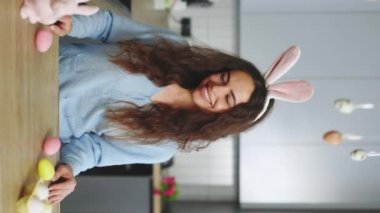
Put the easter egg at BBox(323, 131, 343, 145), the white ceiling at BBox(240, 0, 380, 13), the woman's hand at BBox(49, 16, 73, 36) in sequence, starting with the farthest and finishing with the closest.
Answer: the white ceiling at BBox(240, 0, 380, 13) → the easter egg at BBox(323, 131, 343, 145) → the woman's hand at BBox(49, 16, 73, 36)

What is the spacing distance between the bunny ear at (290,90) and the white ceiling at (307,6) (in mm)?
1203

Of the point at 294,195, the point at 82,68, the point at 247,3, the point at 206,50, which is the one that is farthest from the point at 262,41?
the point at 82,68

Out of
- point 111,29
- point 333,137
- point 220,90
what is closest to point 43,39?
point 111,29

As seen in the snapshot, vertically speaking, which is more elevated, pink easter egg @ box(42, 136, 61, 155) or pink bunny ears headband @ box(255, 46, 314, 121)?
pink bunny ears headband @ box(255, 46, 314, 121)

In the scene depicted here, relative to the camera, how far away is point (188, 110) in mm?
1155

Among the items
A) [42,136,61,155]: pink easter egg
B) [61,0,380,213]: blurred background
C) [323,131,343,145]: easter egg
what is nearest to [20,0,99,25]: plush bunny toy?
[42,136,61,155]: pink easter egg

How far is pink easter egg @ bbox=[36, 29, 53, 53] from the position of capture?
2.68 feet

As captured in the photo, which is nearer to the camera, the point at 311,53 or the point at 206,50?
the point at 206,50

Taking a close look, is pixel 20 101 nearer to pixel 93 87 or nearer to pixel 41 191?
pixel 41 191

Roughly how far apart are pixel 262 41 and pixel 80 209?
1102 millimetres

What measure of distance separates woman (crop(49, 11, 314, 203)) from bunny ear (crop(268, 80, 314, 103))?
0.13 feet

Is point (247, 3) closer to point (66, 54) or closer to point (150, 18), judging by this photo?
point (150, 18)

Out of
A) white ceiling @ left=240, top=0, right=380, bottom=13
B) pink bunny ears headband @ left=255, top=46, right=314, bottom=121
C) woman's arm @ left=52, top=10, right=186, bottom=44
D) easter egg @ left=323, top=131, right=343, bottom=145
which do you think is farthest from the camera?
white ceiling @ left=240, top=0, right=380, bottom=13

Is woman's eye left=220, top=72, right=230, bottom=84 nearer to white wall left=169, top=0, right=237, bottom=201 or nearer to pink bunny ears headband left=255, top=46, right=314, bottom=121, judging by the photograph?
pink bunny ears headband left=255, top=46, right=314, bottom=121
